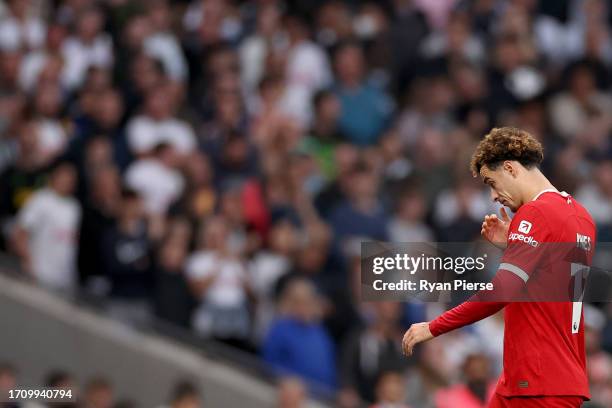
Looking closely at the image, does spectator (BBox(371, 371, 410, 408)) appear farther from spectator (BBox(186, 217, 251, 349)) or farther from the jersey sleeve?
the jersey sleeve

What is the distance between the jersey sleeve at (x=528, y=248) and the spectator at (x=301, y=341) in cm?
529

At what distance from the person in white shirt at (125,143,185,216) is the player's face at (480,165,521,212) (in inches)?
255

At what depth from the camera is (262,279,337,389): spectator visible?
11750 millimetres

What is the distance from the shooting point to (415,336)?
6594 millimetres

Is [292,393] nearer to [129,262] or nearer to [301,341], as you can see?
[301,341]

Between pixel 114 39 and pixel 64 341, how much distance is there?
3803 millimetres

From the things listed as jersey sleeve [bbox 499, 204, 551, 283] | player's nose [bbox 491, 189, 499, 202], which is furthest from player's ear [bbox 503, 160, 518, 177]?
jersey sleeve [bbox 499, 204, 551, 283]

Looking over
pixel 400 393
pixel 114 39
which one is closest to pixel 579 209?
pixel 400 393

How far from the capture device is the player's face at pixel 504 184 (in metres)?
6.69

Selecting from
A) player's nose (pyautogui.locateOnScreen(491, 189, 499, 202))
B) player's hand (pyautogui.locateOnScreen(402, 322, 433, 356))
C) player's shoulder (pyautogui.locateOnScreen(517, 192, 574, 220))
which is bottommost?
player's hand (pyautogui.locateOnScreen(402, 322, 433, 356))

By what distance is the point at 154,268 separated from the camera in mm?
12070

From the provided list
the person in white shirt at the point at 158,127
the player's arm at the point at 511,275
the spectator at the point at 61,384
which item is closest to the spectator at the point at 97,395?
the spectator at the point at 61,384

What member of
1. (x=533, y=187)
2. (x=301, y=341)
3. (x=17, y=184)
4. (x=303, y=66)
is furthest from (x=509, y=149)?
(x=303, y=66)

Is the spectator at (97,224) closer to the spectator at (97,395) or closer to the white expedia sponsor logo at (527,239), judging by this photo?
the spectator at (97,395)
